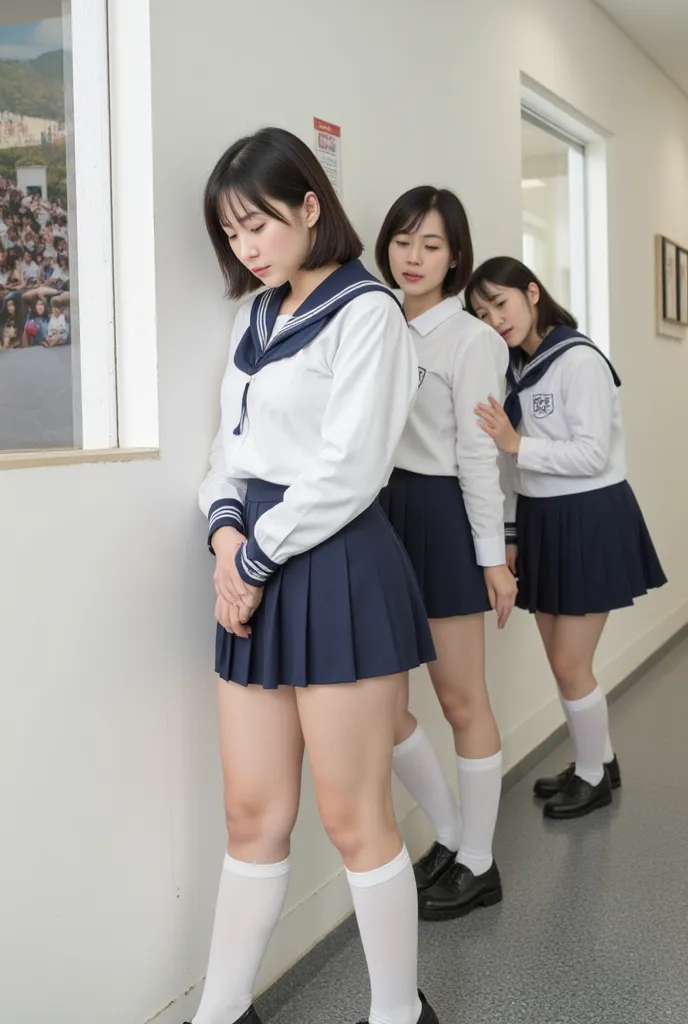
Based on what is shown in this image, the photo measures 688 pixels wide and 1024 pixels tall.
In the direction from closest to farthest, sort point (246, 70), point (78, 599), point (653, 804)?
1. point (78, 599)
2. point (246, 70)
3. point (653, 804)

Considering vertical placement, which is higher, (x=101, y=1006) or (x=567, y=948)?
(x=101, y=1006)

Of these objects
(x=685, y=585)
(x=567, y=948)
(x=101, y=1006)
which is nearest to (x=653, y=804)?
(x=567, y=948)

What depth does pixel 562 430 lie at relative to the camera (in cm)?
263

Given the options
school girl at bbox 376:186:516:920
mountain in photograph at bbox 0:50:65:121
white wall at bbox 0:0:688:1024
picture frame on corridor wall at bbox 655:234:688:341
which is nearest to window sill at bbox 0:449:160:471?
white wall at bbox 0:0:688:1024

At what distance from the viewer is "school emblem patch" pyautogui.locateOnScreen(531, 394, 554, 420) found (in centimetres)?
264

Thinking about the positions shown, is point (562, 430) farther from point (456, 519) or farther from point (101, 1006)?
point (101, 1006)

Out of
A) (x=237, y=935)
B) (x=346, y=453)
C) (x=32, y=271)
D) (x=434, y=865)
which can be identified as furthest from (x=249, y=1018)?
(x=32, y=271)

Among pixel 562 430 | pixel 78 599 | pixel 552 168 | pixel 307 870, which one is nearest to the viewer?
pixel 78 599

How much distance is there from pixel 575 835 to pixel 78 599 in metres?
1.69

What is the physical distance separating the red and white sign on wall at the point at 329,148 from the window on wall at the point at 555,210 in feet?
4.34

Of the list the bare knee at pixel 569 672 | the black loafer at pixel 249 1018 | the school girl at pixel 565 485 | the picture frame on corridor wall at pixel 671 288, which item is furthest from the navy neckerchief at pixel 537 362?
the picture frame on corridor wall at pixel 671 288

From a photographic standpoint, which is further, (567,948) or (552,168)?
(552,168)

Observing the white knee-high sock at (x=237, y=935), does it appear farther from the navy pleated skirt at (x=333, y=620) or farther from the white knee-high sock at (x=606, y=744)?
the white knee-high sock at (x=606, y=744)

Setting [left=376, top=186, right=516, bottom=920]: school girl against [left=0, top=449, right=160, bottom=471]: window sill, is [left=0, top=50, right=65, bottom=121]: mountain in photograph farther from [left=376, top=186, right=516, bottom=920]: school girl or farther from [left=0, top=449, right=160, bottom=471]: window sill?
[left=376, top=186, right=516, bottom=920]: school girl
